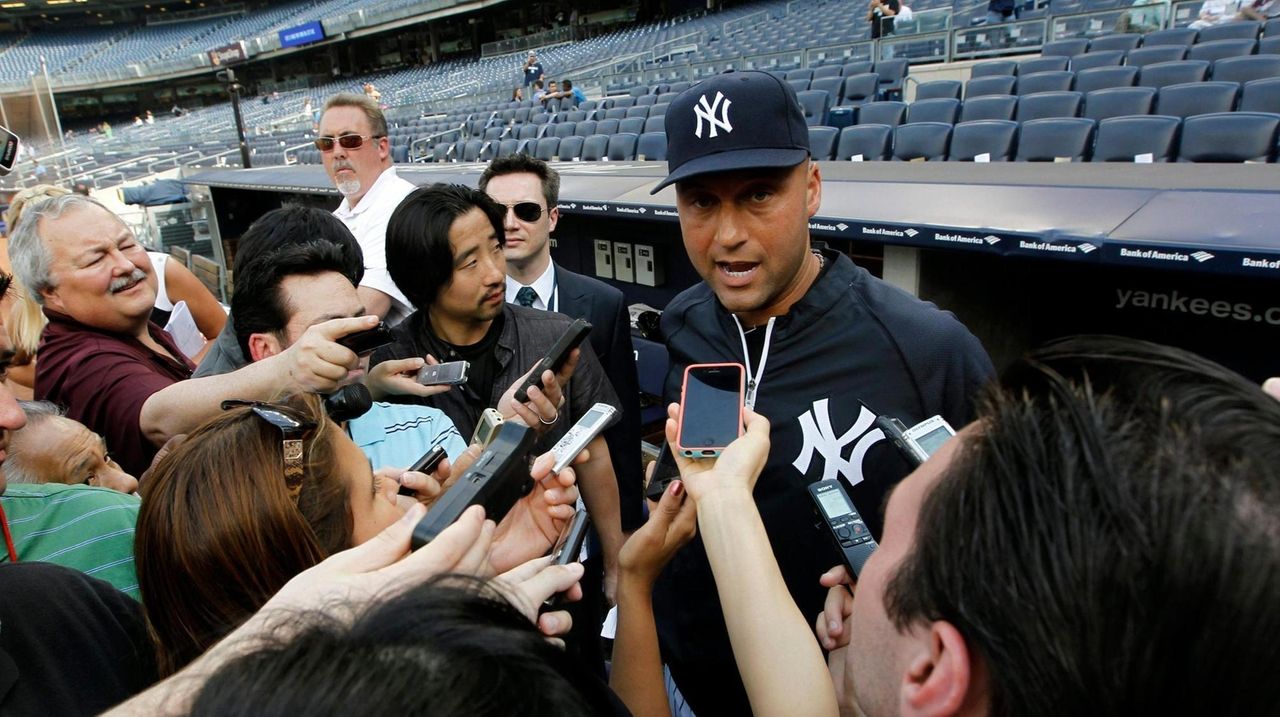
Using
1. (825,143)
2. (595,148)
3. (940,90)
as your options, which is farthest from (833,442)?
(595,148)

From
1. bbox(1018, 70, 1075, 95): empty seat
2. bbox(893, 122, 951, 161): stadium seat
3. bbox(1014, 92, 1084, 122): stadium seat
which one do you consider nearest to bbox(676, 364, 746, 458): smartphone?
bbox(893, 122, 951, 161): stadium seat

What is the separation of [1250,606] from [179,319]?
403 cm

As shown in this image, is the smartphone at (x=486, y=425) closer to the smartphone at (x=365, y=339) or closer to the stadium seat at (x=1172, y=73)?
the smartphone at (x=365, y=339)

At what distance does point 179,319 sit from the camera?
347 cm

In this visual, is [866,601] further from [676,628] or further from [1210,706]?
[676,628]

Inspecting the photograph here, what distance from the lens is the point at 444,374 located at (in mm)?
2014

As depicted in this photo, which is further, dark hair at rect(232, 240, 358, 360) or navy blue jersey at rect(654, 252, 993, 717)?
dark hair at rect(232, 240, 358, 360)

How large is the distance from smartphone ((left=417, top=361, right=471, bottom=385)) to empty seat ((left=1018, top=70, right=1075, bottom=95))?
756 centimetres

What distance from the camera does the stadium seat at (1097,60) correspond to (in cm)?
789

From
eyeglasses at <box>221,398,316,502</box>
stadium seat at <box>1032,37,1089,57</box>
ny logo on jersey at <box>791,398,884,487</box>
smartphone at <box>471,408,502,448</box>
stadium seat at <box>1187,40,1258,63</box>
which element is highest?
stadium seat at <box>1032,37,1089,57</box>

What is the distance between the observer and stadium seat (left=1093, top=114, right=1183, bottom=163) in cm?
515

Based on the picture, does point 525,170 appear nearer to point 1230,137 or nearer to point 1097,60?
point 1230,137

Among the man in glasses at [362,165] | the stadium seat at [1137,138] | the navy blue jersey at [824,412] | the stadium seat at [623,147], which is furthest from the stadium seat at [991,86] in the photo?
the navy blue jersey at [824,412]

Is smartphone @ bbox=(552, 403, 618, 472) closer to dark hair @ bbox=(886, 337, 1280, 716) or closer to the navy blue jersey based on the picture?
the navy blue jersey
